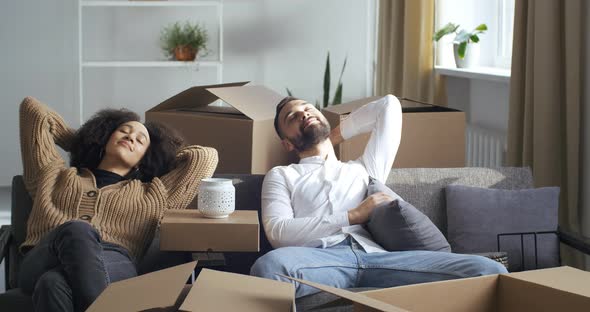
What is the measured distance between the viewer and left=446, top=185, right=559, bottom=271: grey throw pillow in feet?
8.79

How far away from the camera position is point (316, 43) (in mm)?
6363

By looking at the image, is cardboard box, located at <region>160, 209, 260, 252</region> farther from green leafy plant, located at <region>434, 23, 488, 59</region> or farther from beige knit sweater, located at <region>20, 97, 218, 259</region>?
green leafy plant, located at <region>434, 23, 488, 59</region>

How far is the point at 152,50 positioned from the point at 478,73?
2.79m

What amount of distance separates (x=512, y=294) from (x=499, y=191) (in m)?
1.43

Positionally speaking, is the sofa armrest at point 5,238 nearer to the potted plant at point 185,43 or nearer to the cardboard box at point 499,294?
the cardboard box at point 499,294

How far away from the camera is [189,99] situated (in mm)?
3373

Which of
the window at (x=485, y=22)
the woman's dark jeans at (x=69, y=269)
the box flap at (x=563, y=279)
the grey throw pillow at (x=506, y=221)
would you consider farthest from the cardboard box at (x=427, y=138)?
the box flap at (x=563, y=279)

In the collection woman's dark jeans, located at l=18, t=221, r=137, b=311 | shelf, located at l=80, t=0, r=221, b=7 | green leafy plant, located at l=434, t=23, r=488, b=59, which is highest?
shelf, located at l=80, t=0, r=221, b=7

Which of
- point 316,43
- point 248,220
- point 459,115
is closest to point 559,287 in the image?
point 248,220

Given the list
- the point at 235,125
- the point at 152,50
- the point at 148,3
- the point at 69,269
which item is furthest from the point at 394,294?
the point at 152,50

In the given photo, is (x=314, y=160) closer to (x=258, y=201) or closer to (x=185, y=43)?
(x=258, y=201)

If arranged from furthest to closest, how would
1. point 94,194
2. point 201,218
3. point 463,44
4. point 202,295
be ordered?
1. point 463,44
2. point 94,194
3. point 201,218
4. point 202,295

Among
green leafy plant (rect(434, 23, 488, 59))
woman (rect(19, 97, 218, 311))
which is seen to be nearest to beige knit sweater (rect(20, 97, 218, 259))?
woman (rect(19, 97, 218, 311))

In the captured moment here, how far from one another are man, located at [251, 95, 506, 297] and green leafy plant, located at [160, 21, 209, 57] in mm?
2996
